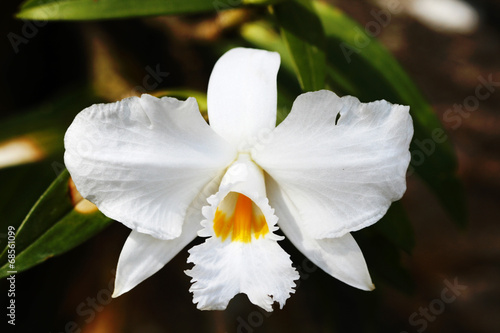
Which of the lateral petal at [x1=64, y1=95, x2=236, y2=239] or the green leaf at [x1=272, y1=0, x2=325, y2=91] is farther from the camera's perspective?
the green leaf at [x1=272, y1=0, x2=325, y2=91]

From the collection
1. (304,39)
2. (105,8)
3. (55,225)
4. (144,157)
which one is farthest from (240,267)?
(105,8)

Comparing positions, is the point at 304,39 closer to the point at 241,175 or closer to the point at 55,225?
the point at 241,175

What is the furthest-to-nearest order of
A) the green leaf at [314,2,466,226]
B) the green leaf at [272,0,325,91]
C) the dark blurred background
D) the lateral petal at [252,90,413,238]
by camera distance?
the dark blurred background, the green leaf at [314,2,466,226], the green leaf at [272,0,325,91], the lateral petal at [252,90,413,238]

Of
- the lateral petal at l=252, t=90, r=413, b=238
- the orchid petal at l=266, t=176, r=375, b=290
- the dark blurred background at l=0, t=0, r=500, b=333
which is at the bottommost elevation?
the dark blurred background at l=0, t=0, r=500, b=333

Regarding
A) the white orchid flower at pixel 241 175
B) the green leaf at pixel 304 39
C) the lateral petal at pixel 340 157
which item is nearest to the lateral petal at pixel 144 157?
the white orchid flower at pixel 241 175

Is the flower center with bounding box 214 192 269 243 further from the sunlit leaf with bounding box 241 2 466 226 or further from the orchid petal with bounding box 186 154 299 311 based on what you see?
the sunlit leaf with bounding box 241 2 466 226

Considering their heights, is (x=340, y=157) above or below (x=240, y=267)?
above

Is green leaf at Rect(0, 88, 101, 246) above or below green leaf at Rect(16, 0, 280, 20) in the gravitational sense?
below

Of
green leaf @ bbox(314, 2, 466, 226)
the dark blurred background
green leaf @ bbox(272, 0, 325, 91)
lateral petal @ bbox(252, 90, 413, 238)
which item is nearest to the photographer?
lateral petal @ bbox(252, 90, 413, 238)

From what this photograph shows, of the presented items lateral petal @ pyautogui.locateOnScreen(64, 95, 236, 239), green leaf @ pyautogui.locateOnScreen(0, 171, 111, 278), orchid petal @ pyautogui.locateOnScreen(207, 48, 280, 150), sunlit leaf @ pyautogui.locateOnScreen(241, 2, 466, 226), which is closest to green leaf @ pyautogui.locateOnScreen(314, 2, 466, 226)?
sunlit leaf @ pyautogui.locateOnScreen(241, 2, 466, 226)
